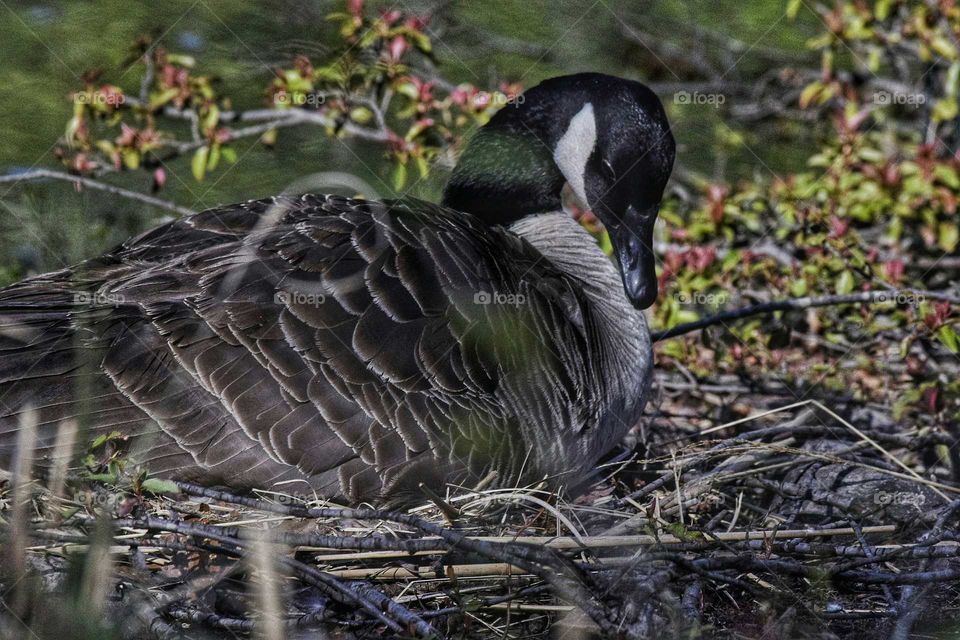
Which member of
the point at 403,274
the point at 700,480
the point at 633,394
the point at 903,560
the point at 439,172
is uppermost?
the point at 439,172

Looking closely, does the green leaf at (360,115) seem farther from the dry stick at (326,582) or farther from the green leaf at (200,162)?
the dry stick at (326,582)

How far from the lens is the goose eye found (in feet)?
16.7

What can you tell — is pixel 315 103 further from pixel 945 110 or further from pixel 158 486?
pixel 945 110

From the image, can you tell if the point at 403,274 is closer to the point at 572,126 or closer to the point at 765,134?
the point at 572,126

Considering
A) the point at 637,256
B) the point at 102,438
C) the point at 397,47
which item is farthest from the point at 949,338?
the point at 102,438

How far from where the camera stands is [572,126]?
5426 millimetres

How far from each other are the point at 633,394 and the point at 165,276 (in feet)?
7.25

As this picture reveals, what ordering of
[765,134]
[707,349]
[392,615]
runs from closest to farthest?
[392,615], [707,349], [765,134]

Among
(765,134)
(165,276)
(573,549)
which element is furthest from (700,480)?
→ (765,134)

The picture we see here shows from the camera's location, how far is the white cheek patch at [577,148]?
530 cm

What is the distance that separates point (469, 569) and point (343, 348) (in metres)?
1.03

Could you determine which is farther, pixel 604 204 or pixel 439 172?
pixel 439 172

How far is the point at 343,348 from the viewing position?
4.12 meters

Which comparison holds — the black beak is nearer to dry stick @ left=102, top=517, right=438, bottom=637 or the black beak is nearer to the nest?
the nest
